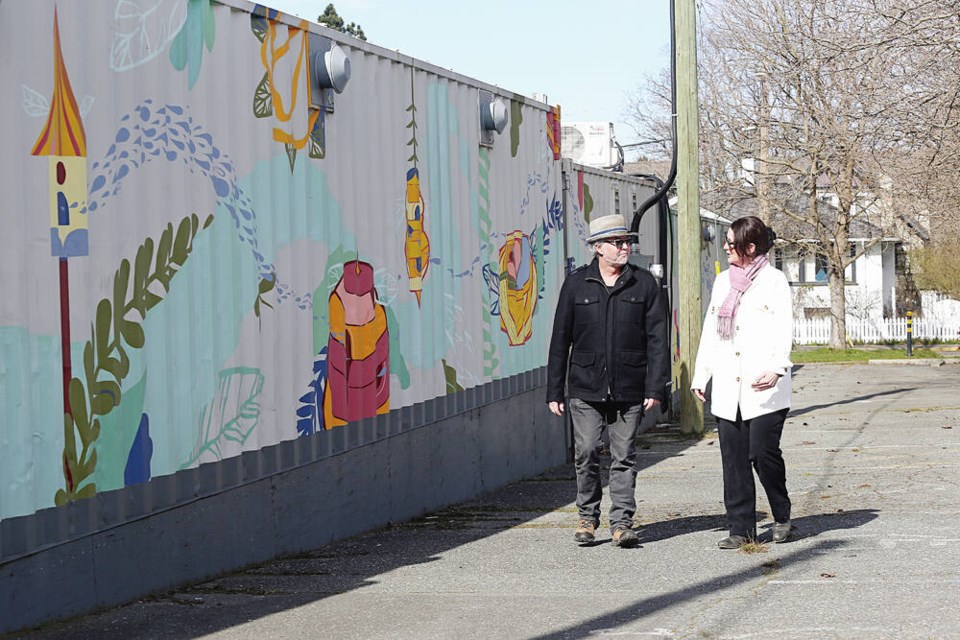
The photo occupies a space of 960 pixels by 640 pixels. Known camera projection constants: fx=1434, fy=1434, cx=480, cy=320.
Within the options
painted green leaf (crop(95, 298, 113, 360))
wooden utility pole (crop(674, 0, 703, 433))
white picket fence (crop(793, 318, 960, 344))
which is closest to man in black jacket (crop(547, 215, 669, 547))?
painted green leaf (crop(95, 298, 113, 360))

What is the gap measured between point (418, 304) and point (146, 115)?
3.88 metres

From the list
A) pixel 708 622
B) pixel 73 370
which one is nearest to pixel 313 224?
pixel 73 370

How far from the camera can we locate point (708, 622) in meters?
6.42

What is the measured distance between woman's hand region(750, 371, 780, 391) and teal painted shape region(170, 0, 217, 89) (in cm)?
361

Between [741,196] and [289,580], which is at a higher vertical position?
[741,196]

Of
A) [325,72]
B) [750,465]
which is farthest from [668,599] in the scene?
[325,72]

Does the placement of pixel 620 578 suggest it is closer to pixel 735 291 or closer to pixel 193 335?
pixel 735 291

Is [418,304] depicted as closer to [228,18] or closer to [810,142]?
[228,18]

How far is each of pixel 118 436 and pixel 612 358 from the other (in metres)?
3.16

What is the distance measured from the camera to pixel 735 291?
8.55 metres

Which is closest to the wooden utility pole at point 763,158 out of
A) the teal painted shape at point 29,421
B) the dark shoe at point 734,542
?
the dark shoe at point 734,542

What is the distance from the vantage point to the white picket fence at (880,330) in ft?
158

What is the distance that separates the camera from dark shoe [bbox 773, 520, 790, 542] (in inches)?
339

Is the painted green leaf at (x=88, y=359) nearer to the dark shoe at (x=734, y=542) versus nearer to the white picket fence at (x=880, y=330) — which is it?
the dark shoe at (x=734, y=542)
